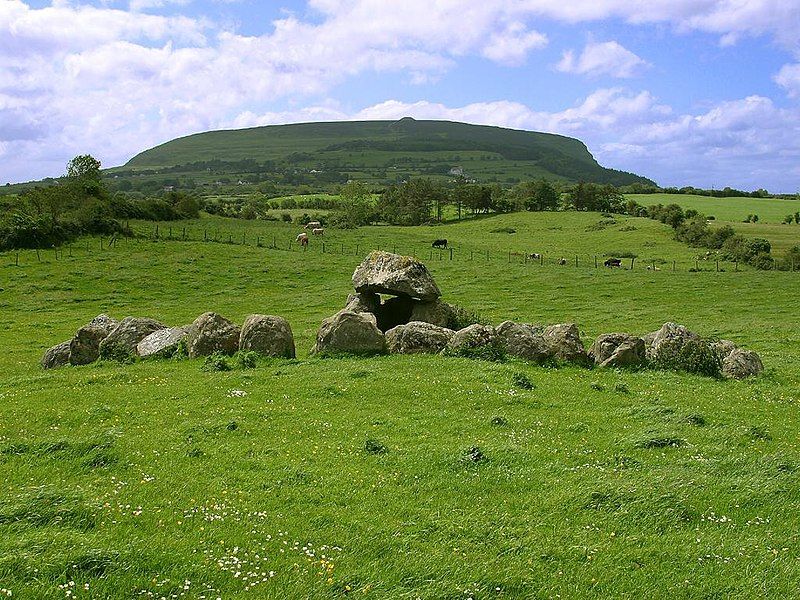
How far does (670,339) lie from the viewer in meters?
21.5

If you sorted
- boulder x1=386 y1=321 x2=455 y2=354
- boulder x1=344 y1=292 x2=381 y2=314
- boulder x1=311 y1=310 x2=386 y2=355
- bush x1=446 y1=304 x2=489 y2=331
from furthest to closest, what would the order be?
boulder x1=344 y1=292 x2=381 y2=314
bush x1=446 y1=304 x2=489 y2=331
boulder x1=386 y1=321 x2=455 y2=354
boulder x1=311 y1=310 x2=386 y2=355

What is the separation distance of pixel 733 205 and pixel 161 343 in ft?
467

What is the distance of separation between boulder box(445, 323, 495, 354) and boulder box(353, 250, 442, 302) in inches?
198

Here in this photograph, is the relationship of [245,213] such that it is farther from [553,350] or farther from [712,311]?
[553,350]

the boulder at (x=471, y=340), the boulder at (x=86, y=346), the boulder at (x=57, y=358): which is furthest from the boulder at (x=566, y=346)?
the boulder at (x=57, y=358)

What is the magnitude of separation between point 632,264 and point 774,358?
46241mm

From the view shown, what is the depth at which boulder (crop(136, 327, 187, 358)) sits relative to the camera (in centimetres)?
2262

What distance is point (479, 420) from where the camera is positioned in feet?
49.2

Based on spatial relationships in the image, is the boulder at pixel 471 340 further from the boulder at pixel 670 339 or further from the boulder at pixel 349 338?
the boulder at pixel 670 339

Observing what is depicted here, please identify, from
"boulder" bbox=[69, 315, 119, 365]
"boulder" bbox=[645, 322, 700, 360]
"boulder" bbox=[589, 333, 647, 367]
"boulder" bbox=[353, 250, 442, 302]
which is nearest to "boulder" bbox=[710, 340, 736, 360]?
"boulder" bbox=[645, 322, 700, 360]

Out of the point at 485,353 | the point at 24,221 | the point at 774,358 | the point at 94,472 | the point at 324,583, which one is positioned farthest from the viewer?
the point at 24,221

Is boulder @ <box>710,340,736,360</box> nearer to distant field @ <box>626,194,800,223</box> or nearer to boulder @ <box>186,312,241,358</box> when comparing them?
boulder @ <box>186,312,241,358</box>

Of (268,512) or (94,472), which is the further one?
(94,472)

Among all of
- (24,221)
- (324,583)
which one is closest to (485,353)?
(324,583)
